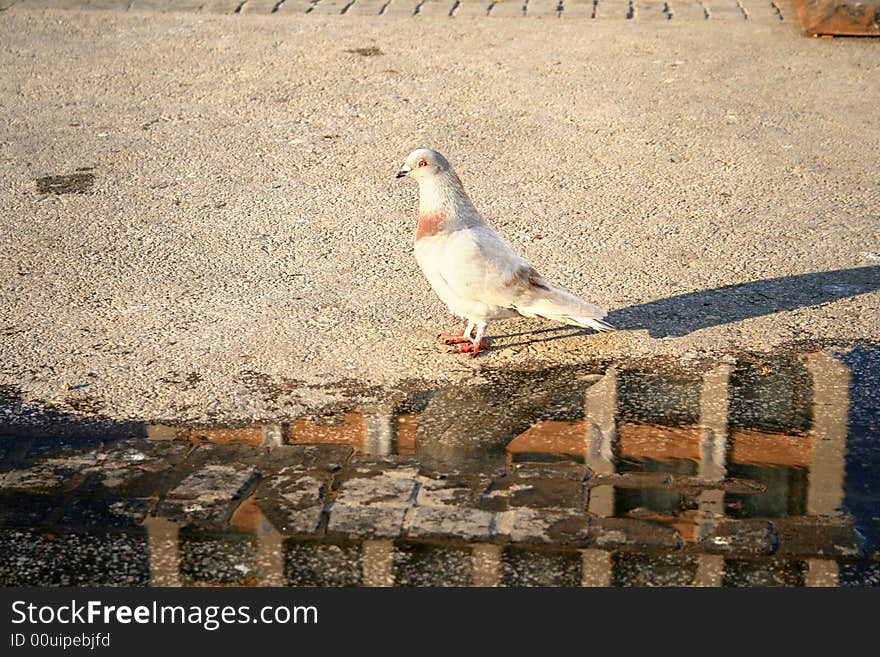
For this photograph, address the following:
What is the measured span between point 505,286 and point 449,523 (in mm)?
1448

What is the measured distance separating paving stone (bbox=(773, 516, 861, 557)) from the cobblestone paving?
7777 mm

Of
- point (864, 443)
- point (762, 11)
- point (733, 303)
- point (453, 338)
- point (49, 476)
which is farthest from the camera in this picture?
point (762, 11)

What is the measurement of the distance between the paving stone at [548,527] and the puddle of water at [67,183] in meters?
4.40

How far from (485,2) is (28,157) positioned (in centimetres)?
516

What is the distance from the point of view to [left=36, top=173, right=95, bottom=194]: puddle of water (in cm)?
750

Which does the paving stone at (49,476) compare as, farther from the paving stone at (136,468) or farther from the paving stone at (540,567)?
the paving stone at (540,567)

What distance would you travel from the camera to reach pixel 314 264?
256 inches

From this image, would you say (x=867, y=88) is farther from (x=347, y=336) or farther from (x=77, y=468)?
(x=77, y=468)

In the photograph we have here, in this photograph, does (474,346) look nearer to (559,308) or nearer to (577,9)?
(559,308)

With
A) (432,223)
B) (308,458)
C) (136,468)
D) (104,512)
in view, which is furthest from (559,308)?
(104,512)

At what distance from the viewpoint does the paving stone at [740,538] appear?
401 cm

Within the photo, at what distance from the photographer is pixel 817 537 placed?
406cm

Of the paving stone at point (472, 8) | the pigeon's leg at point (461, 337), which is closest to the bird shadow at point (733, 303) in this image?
the pigeon's leg at point (461, 337)

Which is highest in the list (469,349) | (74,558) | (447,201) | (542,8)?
(542,8)
